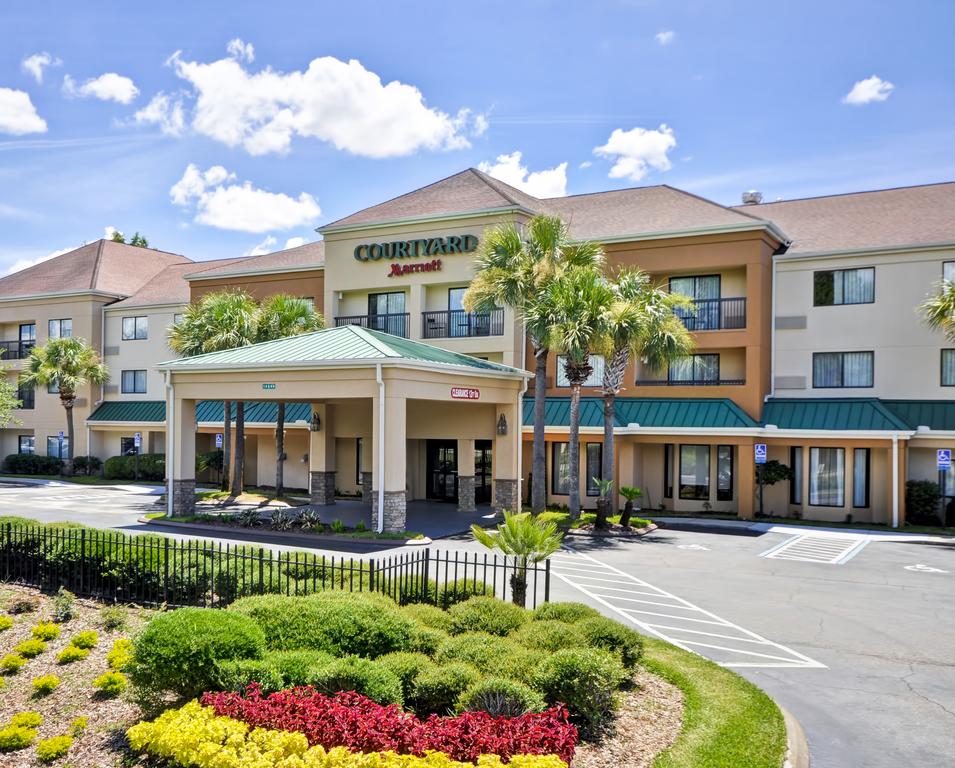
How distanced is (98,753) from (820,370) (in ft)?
91.3

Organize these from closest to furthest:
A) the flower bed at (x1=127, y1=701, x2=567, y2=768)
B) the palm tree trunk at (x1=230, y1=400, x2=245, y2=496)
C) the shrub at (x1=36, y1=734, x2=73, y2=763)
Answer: the flower bed at (x1=127, y1=701, x2=567, y2=768), the shrub at (x1=36, y1=734, x2=73, y2=763), the palm tree trunk at (x1=230, y1=400, x2=245, y2=496)

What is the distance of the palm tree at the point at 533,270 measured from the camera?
85.1ft

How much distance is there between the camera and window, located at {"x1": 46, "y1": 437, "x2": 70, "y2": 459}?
147 ft

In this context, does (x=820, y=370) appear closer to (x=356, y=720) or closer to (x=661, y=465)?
(x=661, y=465)

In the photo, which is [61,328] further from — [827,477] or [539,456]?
[827,477]

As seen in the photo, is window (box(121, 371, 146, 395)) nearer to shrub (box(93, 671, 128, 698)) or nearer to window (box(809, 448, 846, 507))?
window (box(809, 448, 846, 507))

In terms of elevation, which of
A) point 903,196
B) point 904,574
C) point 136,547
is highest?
point 903,196

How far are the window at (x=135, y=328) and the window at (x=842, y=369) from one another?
3307 cm

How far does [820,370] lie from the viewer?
99.5ft

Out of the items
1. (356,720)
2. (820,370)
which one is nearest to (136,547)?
(356,720)

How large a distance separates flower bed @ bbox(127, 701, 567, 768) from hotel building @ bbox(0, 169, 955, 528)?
50.4ft

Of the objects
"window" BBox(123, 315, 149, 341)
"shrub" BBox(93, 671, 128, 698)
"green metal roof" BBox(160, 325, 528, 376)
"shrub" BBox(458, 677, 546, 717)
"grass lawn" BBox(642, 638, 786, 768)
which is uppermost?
"window" BBox(123, 315, 149, 341)

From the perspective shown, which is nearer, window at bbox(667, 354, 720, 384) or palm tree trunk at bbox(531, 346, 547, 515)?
palm tree trunk at bbox(531, 346, 547, 515)

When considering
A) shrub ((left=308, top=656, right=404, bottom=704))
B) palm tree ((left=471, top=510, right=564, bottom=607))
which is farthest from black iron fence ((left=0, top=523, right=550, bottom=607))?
shrub ((left=308, top=656, right=404, bottom=704))
